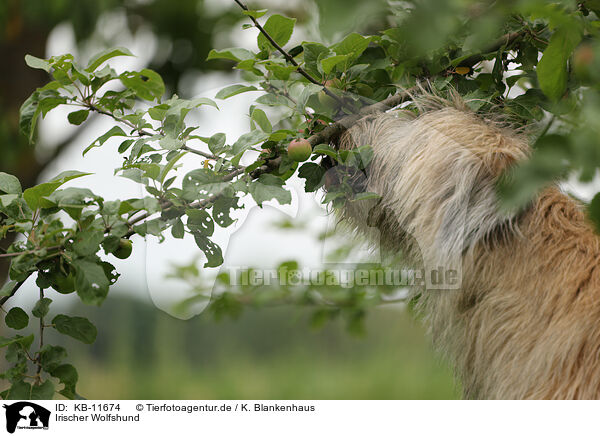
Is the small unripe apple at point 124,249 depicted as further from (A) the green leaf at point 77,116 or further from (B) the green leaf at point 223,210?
(A) the green leaf at point 77,116

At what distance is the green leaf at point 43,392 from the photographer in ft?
2.56

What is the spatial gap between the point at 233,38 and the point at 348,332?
1367 mm

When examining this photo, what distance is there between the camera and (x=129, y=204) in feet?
2.25

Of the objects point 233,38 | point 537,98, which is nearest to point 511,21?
point 537,98

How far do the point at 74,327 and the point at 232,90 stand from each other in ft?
1.21

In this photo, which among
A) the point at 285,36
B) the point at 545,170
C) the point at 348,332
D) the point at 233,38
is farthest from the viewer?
the point at 233,38

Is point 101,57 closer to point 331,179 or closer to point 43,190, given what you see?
point 43,190

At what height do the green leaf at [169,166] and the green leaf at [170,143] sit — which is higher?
the green leaf at [170,143]

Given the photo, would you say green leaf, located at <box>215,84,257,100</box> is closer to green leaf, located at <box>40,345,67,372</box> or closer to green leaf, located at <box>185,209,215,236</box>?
green leaf, located at <box>185,209,215,236</box>

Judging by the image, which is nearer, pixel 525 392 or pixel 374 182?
pixel 525 392

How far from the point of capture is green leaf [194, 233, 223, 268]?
2.41 feet

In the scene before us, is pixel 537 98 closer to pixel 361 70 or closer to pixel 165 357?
pixel 361 70
